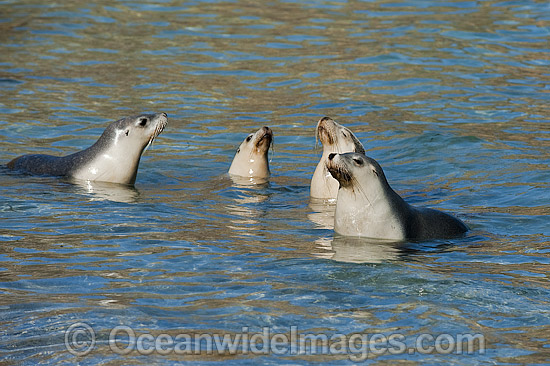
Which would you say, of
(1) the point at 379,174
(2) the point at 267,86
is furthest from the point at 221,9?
(1) the point at 379,174

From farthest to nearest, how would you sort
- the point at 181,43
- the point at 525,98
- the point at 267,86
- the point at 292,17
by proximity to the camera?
the point at 292,17
the point at 181,43
the point at 267,86
the point at 525,98

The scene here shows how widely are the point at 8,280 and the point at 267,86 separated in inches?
340

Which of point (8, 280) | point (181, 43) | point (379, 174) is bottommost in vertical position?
point (8, 280)

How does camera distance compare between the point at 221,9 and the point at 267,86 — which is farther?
the point at 221,9

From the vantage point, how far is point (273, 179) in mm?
10539

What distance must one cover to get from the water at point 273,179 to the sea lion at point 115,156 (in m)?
0.25

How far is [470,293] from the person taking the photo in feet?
19.7

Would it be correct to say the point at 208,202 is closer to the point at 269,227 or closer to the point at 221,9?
the point at 269,227

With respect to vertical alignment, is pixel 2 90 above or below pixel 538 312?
above

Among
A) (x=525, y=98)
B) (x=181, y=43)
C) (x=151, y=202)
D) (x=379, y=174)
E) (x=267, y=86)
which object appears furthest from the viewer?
(x=181, y=43)
